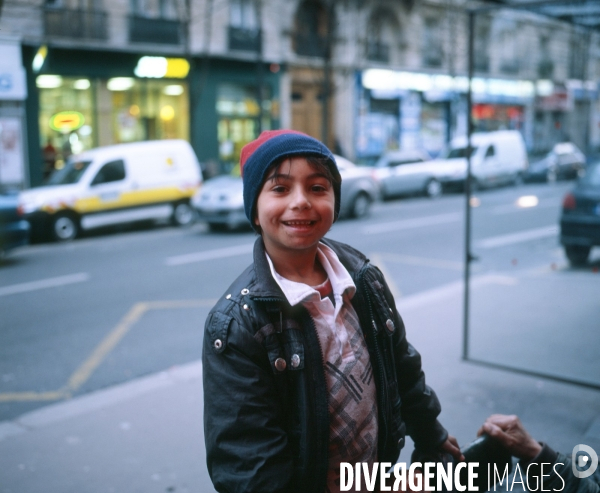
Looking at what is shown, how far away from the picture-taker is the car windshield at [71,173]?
1444 cm

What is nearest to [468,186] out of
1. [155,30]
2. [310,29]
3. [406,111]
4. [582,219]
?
[582,219]

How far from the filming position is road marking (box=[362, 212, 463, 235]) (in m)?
14.2

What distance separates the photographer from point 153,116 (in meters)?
22.5

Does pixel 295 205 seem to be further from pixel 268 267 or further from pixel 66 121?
pixel 66 121

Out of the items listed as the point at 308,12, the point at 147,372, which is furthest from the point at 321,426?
the point at 308,12

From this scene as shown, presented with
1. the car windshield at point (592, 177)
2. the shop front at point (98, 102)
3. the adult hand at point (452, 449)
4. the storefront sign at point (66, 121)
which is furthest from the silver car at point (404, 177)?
the adult hand at point (452, 449)

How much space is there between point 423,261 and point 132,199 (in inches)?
291

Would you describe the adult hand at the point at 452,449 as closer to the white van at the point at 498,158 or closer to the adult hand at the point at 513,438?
the adult hand at the point at 513,438

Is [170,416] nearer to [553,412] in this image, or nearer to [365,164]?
[553,412]

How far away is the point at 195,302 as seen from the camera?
8.08 meters

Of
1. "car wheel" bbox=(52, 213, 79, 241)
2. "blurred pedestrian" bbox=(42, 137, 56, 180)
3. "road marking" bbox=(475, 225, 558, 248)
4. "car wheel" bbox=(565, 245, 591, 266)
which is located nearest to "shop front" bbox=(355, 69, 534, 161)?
"blurred pedestrian" bbox=(42, 137, 56, 180)

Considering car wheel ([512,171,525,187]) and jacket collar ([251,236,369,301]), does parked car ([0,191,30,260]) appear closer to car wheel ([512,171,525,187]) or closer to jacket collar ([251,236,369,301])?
car wheel ([512,171,525,187])

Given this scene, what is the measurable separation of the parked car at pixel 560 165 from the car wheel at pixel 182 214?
1113 centimetres

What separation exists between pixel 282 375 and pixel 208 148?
2277 centimetres
